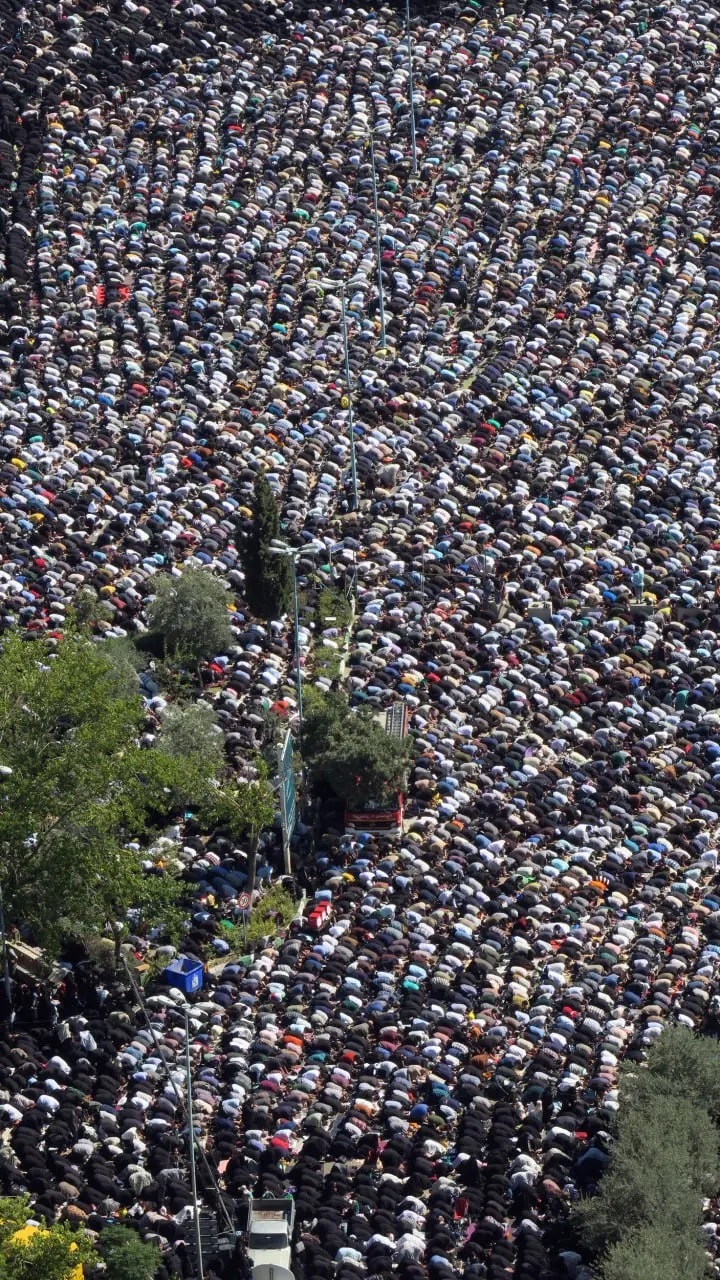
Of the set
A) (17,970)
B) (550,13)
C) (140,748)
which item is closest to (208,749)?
(140,748)

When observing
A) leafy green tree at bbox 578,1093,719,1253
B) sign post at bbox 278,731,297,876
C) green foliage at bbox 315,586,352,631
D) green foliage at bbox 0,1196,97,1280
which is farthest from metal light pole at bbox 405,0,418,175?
green foliage at bbox 0,1196,97,1280

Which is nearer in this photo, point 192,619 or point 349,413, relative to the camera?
point 192,619

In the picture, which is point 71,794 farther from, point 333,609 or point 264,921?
point 333,609

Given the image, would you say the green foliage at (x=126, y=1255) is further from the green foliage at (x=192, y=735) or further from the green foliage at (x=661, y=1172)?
the green foliage at (x=192, y=735)

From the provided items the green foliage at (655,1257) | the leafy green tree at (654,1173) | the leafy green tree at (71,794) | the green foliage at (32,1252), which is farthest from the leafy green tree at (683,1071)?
the green foliage at (32,1252)

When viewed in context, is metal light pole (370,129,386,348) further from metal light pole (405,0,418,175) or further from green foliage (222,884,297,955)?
green foliage (222,884,297,955)

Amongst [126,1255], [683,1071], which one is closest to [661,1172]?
[683,1071]
